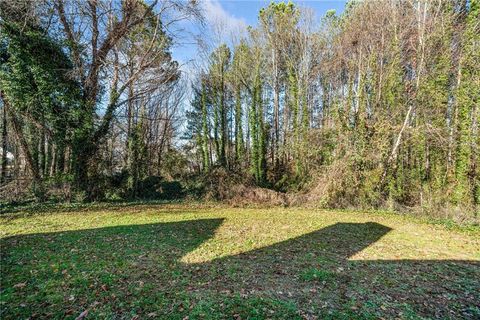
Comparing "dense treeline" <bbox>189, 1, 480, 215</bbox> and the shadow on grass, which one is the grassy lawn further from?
"dense treeline" <bbox>189, 1, 480, 215</bbox>

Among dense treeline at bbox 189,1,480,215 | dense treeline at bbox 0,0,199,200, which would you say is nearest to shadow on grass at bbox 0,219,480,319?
dense treeline at bbox 0,0,199,200

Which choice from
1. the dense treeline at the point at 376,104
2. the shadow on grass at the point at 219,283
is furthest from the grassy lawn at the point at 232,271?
the dense treeline at the point at 376,104

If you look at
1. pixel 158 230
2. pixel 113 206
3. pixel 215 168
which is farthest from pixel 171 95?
pixel 158 230

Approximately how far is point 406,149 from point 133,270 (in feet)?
40.0

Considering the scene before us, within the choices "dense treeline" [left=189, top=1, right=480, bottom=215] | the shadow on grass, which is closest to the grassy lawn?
the shadow on grass

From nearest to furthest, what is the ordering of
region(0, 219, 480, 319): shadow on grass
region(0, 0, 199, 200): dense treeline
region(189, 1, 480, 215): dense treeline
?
region(0, 219, 480, 319): shadow on grass < region(0, 0, 199, 200): dense treeline < region(189, 1, 480, 215): dense treeline

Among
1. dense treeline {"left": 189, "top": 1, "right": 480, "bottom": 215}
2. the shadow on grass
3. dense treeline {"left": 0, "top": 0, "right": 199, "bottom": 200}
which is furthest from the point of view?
dense treeline {"left": 189, "top": 1, "right": 480, "bottom": 215}

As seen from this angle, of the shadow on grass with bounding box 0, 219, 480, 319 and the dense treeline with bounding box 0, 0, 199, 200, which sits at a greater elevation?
the dense treeline with bounding box 0, 0, 199, 200

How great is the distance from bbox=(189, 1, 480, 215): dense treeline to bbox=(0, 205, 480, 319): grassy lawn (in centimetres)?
391

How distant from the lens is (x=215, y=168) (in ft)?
47.0

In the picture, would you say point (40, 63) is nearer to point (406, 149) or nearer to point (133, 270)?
point (133, 270)

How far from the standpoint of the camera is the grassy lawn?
3.07 meters

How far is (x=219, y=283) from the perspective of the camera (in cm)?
372

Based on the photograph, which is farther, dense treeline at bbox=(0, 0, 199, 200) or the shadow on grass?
dense treeline at bbox=(0, 0, 199, 200)
